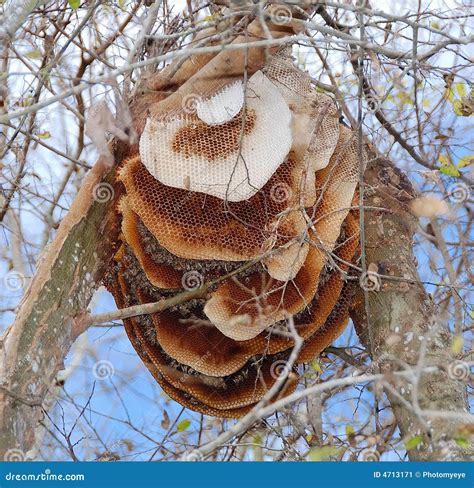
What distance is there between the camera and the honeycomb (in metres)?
2.73

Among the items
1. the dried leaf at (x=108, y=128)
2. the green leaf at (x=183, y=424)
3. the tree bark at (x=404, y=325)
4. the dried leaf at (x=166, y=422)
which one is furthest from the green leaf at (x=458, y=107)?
the dried leaf at (x=166, y=422)

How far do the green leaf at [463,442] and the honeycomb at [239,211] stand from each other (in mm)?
587

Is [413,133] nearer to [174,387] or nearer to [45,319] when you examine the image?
[174,387]

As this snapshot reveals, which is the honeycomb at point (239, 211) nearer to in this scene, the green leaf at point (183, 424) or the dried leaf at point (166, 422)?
the green leaf at point (183, 424)

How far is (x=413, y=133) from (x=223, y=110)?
4.60 ft

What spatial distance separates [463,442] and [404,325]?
631 mm

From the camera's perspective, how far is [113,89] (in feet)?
9.83

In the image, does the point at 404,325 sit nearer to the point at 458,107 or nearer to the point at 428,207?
the point at 428,207

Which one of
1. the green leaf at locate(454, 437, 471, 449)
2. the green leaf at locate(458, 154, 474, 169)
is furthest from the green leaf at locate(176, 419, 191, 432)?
the green leaf at locate(458, 154, 474, 169)

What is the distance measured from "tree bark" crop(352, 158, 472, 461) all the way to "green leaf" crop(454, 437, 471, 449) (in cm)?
2

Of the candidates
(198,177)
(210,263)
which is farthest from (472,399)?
(198,177)

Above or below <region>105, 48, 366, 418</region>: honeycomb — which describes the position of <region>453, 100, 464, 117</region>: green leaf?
above

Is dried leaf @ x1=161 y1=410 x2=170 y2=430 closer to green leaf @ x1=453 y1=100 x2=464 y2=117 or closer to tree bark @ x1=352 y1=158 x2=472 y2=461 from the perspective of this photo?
tree bark @ x1=352 y1=158 x2=472 y2=461

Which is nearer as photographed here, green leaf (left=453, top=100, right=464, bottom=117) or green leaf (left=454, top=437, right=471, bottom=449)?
green leaf (left=454, top=437, right=471, bottom=449)
